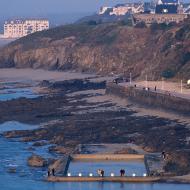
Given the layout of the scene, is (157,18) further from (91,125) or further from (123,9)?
(123,9)

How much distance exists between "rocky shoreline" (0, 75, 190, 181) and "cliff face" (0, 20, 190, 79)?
4.73 m

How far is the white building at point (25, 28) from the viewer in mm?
140250

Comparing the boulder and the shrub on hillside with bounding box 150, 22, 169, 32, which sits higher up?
the shrub on hillside with bounding box 150, 22, 169, 32

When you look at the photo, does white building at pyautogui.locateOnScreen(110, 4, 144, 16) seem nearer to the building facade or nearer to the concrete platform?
the building facade

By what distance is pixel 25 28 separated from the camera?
143 metres

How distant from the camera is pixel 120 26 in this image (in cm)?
8631

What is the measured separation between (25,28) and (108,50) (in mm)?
65161

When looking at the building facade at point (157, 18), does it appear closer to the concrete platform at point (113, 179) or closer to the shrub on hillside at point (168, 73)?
the shrub on hillside at point (168, 73)

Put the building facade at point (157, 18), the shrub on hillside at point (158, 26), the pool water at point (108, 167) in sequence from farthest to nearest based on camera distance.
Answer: the building facade at point (157, 18) → the shrub on hillside at point (158, 26) → the pool water at point (108, 167)

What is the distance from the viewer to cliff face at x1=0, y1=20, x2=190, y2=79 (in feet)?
202

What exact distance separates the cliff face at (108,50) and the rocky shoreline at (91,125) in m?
4.73

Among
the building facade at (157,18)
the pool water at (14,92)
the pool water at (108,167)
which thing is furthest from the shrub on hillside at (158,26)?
the pool water at (108,167)

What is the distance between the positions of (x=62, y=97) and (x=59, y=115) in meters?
8.94

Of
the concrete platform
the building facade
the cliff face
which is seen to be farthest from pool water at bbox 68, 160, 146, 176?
the building facade
